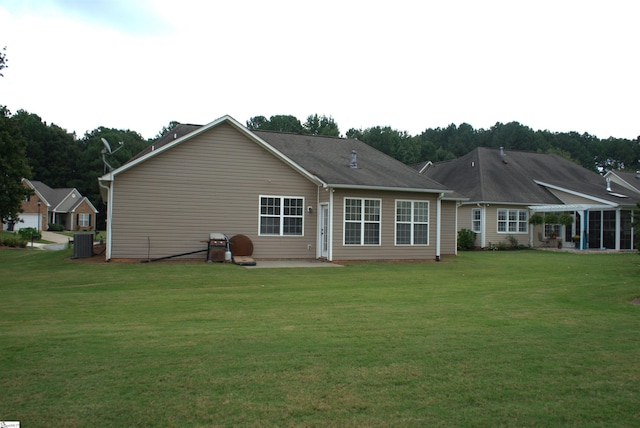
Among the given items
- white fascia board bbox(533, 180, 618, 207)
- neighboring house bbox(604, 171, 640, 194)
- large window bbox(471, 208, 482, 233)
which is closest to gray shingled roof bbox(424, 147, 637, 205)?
white fascia board bbox(533, 180, 618, 207)

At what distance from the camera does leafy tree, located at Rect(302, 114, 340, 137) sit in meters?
68.2

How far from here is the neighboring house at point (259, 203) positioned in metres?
17.8

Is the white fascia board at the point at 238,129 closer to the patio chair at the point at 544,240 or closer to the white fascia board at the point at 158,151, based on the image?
the white fascia board at the point at 158,151

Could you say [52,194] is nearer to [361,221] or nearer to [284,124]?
[284,124]

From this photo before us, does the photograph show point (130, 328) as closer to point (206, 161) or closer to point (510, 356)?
point (510, 356)

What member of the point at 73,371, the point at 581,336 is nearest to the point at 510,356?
the point at 581,336

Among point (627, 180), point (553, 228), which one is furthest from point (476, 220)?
point (627, 180)

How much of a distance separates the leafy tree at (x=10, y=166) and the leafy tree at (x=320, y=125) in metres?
41.4

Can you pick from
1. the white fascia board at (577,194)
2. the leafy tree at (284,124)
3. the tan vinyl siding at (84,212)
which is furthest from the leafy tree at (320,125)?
the white fascia board at (577,194)

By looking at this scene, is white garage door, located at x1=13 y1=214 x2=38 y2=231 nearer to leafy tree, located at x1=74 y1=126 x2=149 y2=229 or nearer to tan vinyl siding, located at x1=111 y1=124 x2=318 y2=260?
leafy tree, located at x1=74 y1=126 x2=149 y2=229

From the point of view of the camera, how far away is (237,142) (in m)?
19.1

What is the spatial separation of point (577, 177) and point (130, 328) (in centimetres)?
3455

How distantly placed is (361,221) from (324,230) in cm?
143

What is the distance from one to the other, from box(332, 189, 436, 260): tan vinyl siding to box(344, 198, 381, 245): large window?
6.6 inches
